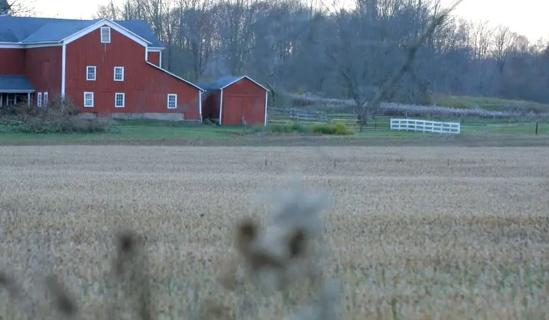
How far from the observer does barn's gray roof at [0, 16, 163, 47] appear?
6156 cm

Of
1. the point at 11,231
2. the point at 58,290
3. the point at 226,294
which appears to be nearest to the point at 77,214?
the point at 11,231

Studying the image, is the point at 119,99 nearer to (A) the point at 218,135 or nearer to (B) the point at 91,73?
(B) the point at 91,73

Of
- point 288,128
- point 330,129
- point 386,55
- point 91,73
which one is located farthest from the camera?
point 91,73

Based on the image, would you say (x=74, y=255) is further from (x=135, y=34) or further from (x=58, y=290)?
(x=135, y=34)

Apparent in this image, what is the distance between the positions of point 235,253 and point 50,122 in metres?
49.5

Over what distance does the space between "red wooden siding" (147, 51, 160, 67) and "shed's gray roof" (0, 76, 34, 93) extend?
26.5 ft

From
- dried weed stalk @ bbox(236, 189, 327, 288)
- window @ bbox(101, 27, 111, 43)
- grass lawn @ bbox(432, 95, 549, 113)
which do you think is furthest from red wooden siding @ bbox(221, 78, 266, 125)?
dried weed stalk @ bbox(236, 189, 327, 288)

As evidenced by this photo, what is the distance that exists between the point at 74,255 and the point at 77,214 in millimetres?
4430

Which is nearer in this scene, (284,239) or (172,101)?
(284,239)

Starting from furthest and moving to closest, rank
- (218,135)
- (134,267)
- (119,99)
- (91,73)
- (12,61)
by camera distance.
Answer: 1. (12,61)
2. (119,99)
3. (91,73)
4. (218,135)
5. (134,267)

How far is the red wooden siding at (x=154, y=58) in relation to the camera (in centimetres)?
6544

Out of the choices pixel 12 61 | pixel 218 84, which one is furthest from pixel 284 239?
pixel 12 61

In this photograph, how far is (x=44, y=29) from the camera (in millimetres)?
64500

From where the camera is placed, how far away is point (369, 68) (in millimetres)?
4902
